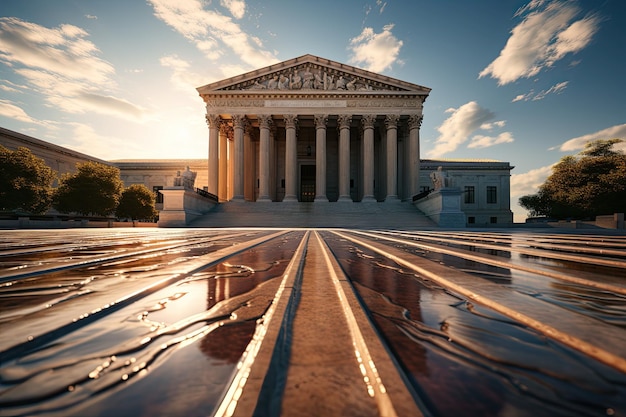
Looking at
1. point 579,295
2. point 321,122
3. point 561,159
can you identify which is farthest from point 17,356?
point 561,159

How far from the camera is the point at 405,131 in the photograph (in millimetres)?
28500

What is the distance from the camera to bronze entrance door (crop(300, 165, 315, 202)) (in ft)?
113

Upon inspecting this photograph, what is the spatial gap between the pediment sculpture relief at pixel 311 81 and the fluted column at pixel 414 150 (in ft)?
11.8

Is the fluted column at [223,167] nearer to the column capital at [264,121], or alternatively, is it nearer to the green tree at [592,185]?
the column capital at [264,121]

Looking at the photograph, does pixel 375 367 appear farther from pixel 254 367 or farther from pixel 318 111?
pixel 318 111

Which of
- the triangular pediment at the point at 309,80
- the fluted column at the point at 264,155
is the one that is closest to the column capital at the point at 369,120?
the triangular pediment at the point at 309,80

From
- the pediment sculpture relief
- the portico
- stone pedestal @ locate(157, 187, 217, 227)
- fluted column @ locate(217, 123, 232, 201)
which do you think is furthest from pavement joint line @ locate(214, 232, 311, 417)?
the pediment sculpture relief

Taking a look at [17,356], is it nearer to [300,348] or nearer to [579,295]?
[300,348]

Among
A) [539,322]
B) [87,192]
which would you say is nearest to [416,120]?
[539,322]

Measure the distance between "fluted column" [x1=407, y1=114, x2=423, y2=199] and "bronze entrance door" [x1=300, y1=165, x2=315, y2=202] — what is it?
38.4 feet

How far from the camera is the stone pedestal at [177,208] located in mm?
17798

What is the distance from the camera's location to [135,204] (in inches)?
1213

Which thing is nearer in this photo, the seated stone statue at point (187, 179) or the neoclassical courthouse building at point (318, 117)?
the seated stone statue at point (187, 179)

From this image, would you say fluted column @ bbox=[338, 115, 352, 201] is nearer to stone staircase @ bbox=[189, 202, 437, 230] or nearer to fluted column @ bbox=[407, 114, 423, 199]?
stone staircase @ bbox=[189, 202, 437, 230]
